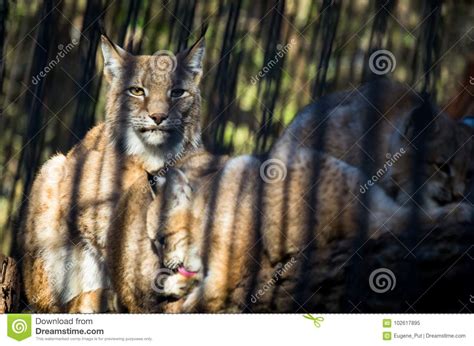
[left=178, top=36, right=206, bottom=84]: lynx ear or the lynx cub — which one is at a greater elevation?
[left=178, top=36, right=206, bottom=84]: lynx ear

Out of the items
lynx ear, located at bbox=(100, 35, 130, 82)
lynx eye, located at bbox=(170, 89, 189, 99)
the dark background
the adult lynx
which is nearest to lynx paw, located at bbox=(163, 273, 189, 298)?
the adult lynx

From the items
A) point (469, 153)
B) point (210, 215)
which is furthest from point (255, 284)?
point (469, 153)

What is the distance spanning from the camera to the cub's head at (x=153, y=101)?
21.6 ft

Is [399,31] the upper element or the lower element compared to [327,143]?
upper

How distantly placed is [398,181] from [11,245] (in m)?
2.37

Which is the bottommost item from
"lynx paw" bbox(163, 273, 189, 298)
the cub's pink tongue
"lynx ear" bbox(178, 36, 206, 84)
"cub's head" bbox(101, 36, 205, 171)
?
"lynx paw" bbox(163, 273, 189, 298)

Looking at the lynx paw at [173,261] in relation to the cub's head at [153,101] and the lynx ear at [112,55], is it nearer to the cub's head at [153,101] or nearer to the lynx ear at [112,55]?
the cub's head at [153,101]

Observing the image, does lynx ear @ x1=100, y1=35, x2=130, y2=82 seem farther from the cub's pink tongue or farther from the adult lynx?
the cub's pink tongue

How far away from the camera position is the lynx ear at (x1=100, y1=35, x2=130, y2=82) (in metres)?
6.62

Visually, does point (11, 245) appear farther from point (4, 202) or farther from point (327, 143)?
point (327, 143)

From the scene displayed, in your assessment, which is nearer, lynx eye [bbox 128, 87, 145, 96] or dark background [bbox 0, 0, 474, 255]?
dark background [bbox 0, 0, 474, 255]
